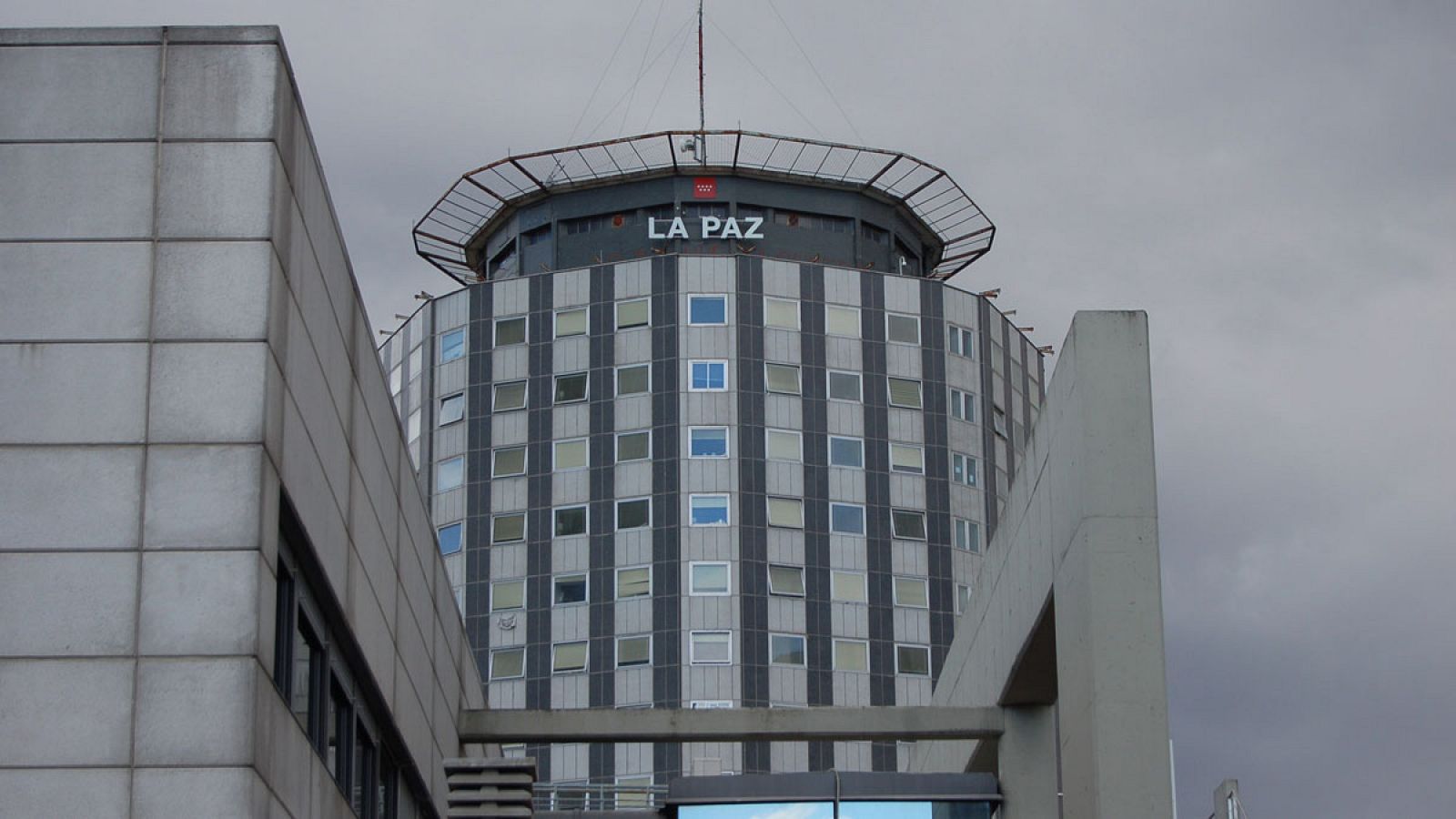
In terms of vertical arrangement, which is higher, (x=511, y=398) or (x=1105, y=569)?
(x=511, y=398)

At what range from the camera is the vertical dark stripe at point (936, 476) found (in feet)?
306

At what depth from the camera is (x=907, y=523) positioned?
94188mm

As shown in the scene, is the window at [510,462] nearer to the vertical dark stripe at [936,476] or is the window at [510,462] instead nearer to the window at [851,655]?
the window at [851,655]

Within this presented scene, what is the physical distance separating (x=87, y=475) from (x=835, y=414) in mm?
73929

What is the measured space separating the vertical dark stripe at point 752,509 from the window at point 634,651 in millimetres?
3397

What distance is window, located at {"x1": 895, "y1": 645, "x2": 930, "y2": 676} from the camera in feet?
302

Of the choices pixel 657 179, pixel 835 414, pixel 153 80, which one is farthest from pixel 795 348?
pixel 153 80

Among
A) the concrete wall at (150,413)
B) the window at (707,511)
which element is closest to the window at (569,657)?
the window at (707,511)

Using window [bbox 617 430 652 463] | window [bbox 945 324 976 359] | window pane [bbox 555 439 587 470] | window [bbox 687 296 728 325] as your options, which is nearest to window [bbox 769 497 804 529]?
window [bbox 617 430 652 463]

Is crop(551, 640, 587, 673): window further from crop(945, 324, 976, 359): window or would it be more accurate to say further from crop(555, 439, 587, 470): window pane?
crop(945, 324, 976, 359): window

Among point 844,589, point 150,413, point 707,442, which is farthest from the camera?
point 707,442

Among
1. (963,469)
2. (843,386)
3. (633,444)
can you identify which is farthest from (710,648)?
(963,469)

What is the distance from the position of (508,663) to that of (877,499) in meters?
15.2

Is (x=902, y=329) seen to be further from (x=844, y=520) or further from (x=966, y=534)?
(x=966, y=534)
